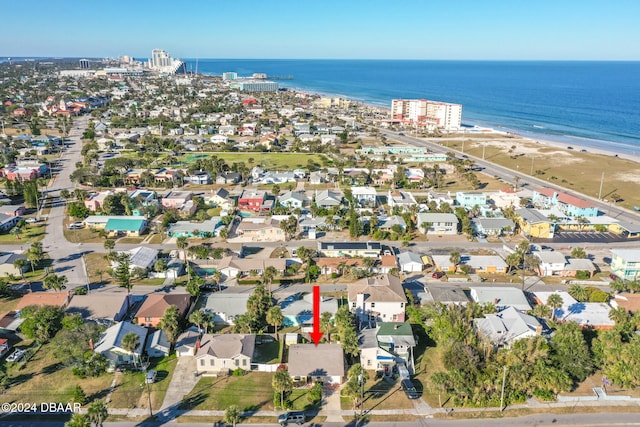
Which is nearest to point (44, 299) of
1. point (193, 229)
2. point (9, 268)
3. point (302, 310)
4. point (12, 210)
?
point (9, 268)

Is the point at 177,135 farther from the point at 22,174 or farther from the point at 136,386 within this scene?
the point at 136,386

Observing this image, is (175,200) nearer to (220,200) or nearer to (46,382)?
(220,200)

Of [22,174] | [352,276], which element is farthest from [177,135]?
[352,276]

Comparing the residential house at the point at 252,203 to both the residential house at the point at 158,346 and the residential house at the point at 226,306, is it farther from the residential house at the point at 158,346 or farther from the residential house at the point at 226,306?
the residential house at the point at 158,346

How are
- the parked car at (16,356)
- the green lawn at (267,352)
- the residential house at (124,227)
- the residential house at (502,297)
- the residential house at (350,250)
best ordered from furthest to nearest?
the residential house at (124,227), the residential house at (350,250), the residential house at (502,297), the green lawn at (267,352), the parked car at (16,356)

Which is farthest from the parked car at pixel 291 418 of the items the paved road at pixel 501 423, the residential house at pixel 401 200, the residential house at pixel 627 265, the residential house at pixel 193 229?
the residential house at pixel 401 200
